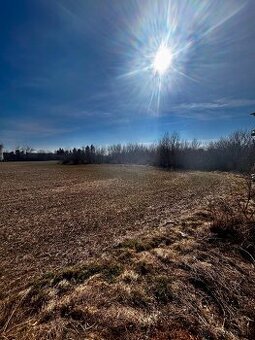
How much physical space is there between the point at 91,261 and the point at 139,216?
4.34 metres

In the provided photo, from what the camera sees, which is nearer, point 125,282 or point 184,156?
point 125,282

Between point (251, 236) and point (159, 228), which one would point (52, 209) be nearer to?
point (159, 228)

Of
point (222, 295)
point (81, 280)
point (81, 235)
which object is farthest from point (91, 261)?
point (222, 295)

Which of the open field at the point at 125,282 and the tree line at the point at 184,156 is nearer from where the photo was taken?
the open field at the point at 125,282

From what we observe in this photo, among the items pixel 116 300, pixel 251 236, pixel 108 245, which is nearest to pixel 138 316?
pixel 116 300

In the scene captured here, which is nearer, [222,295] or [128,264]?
[222,295]

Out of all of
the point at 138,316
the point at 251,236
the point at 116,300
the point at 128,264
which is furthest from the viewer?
the point at 251,236

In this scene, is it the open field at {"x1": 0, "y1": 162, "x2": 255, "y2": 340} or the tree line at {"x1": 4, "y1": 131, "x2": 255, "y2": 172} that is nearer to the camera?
the open field at {"x1": 0, "y1": 162, "x2": 255, "y2": 340}

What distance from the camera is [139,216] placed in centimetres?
902

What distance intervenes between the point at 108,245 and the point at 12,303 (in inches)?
110

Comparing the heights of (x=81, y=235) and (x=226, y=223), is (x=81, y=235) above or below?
below

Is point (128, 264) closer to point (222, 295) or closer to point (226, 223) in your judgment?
point (222, 295)

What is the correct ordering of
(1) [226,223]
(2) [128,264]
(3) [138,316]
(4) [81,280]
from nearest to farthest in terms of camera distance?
(3) [138,316]
(4) [81,280]
(2) [128,264]
(1) [226,223]

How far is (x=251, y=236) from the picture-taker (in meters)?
5.59
